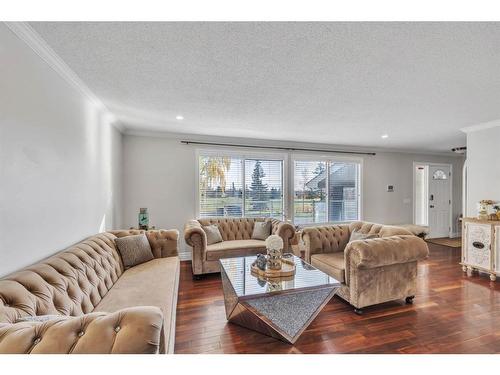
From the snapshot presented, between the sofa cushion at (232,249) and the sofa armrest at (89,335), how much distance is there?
8.83 ft

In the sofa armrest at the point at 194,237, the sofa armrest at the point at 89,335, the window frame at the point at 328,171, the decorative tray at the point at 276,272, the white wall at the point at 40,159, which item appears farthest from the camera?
the window frame at the point at 328,171

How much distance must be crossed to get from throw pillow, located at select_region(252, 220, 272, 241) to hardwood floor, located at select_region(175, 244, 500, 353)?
133cm

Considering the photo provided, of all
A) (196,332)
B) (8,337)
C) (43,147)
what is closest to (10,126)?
(43,147)

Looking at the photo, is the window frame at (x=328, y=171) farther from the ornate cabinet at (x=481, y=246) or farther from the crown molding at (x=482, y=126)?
the ornate cabinet at (x=481, y=246)

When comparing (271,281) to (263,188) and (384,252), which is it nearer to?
(384,252)

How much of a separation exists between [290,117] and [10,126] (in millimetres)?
2943

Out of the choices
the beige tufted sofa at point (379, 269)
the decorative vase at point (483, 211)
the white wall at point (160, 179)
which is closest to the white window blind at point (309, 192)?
the white wall at point (160, 179)

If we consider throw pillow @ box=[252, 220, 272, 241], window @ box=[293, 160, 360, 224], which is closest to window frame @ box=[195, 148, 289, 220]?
window @ box=[293, 160, 360, 224]

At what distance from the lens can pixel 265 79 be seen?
7.16ft

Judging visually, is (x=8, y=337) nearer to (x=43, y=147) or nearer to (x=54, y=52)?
(x=43, y=147)

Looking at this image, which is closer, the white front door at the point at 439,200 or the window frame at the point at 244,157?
the window frame at the point at 244,157

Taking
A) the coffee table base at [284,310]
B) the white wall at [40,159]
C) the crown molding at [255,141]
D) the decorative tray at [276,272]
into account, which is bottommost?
the coffee table base at [284,310]

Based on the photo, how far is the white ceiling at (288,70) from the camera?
150 cm

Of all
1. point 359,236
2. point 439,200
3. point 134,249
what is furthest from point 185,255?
point 439,200
